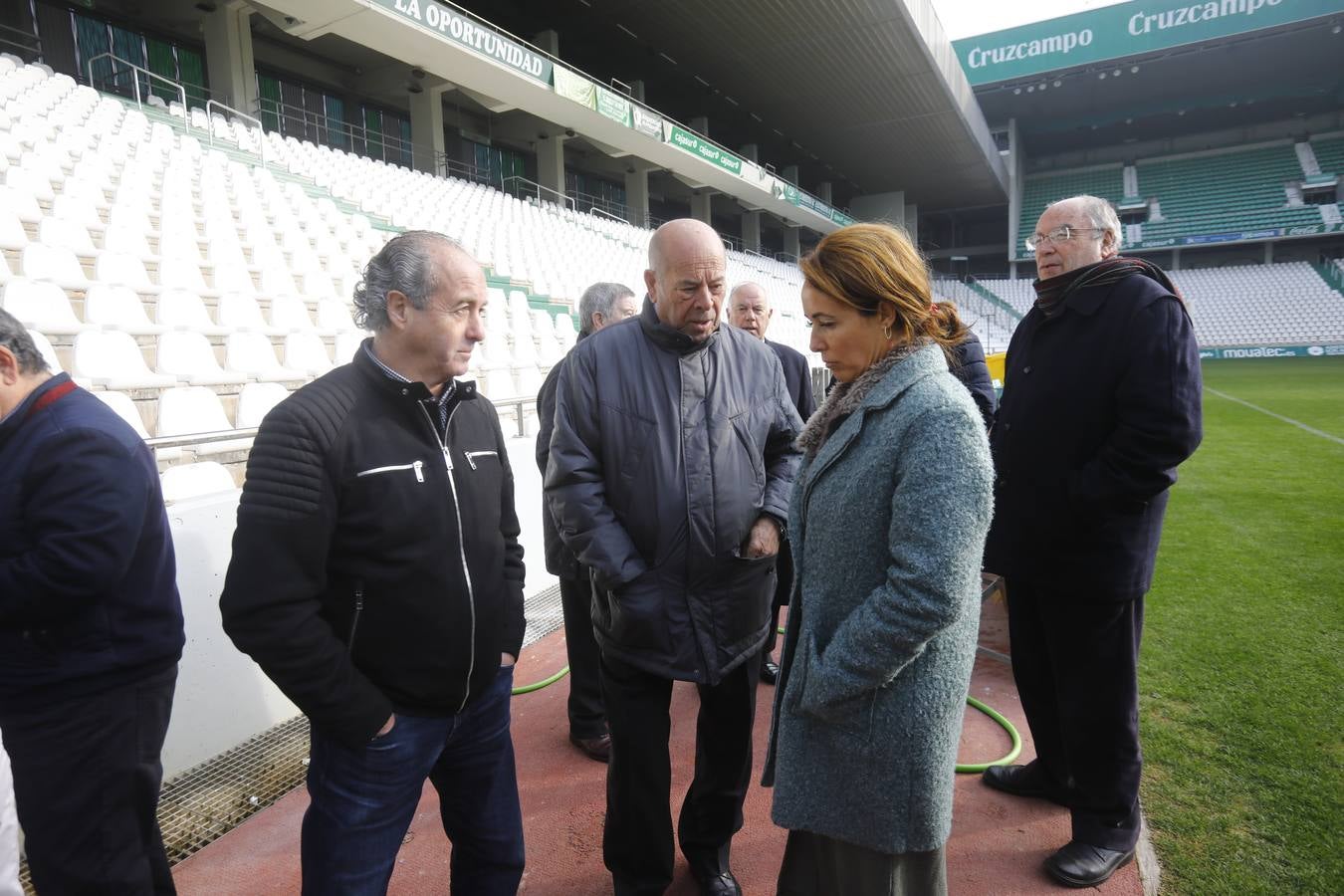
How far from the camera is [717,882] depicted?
2010 mm

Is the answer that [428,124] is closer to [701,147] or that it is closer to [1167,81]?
[701,147]

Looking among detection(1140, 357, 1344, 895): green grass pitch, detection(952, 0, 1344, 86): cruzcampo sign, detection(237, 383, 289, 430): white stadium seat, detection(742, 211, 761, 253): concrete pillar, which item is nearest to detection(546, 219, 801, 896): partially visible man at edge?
detection(1140, 357, 1344, 895): green grass pitch

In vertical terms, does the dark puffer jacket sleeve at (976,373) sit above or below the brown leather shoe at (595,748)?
above

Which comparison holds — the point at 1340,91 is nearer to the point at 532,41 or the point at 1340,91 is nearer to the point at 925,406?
the point at 532,41

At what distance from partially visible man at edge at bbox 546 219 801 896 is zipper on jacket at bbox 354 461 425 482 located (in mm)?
422

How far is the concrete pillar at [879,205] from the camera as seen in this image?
35.4 m

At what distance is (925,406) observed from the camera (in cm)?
122

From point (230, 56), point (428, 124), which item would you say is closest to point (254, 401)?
point (230, 56)

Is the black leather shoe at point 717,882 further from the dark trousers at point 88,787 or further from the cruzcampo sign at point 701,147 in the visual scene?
the cruzcampo sign at point 701,147

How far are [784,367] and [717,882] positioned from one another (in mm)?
2040

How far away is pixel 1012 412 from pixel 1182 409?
0.45 metres

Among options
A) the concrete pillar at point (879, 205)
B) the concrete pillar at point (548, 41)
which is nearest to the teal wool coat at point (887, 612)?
the concrete pillar at point (548, 41)

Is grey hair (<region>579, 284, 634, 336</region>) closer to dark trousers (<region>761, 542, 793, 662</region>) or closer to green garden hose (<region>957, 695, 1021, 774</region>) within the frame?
dark trousers (<region>761, 542, 793, 662</region>)

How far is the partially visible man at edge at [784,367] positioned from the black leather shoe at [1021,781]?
3.21 ft
